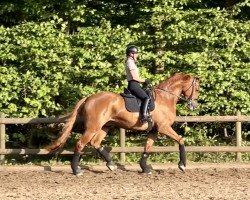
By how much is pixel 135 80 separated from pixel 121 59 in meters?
2.38

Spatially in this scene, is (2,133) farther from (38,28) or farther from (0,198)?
(0,198)

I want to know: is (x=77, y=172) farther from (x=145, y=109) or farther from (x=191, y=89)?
(x=191, y=89)

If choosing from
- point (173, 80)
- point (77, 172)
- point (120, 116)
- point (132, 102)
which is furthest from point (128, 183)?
point (173, 80)

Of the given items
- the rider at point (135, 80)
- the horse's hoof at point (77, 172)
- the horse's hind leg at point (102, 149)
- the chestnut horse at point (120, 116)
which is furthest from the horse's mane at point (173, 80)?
the horse's hoof at point (77, 172)

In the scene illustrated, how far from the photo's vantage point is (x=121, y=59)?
44.0ft

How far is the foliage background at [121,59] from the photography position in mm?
13188

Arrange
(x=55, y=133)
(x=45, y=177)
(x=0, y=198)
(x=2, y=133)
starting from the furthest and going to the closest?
(x=55, y=133), (x=2, y=133), (x=45, y=177), (x=0, y=198)

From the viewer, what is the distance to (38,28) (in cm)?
1327

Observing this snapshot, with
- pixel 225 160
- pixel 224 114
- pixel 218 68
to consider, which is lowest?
pixel 225 160

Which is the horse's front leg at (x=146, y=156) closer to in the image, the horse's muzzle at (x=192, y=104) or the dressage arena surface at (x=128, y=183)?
the dressage arena surface at (x=128, y=183)

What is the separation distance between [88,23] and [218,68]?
368cm

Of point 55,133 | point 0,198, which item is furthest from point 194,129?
point 0,198

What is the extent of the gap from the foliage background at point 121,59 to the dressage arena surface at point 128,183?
193 cm

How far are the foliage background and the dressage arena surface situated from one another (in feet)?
6.34
